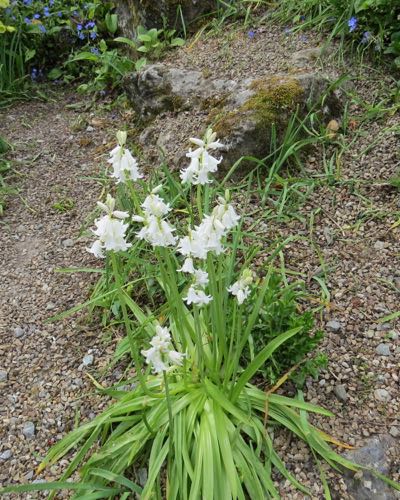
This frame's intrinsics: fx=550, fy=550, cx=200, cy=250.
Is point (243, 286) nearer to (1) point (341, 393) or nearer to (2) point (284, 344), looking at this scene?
(2) point (284, 344)

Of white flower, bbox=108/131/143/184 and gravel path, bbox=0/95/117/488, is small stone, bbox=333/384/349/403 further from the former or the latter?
white flower, bbox=108/131/143/184

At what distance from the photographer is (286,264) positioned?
285cm

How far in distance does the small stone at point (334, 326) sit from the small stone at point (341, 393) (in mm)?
299

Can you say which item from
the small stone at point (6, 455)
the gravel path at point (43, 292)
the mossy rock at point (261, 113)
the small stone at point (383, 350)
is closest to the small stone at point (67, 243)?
the gravel path at point (43, 292)

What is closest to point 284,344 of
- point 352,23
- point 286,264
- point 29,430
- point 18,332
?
point 286,264

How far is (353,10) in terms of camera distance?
13.0 ft

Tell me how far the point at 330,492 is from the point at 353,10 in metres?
3.32

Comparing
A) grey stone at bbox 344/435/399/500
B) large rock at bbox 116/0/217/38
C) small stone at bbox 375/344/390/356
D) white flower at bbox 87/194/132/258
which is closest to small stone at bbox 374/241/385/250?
small stone at bbox 375/344/390/356

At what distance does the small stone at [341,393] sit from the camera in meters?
2.26

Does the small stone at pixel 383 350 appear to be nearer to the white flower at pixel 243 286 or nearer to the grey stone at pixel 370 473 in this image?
the grey stone at pixel 370 473

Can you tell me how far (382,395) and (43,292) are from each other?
186 cm

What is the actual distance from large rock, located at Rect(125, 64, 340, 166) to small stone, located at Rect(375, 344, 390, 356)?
1418 millimetres

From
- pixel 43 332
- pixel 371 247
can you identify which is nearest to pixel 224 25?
pixel 371 247

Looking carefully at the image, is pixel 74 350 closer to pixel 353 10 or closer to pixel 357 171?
pixel 357 171
